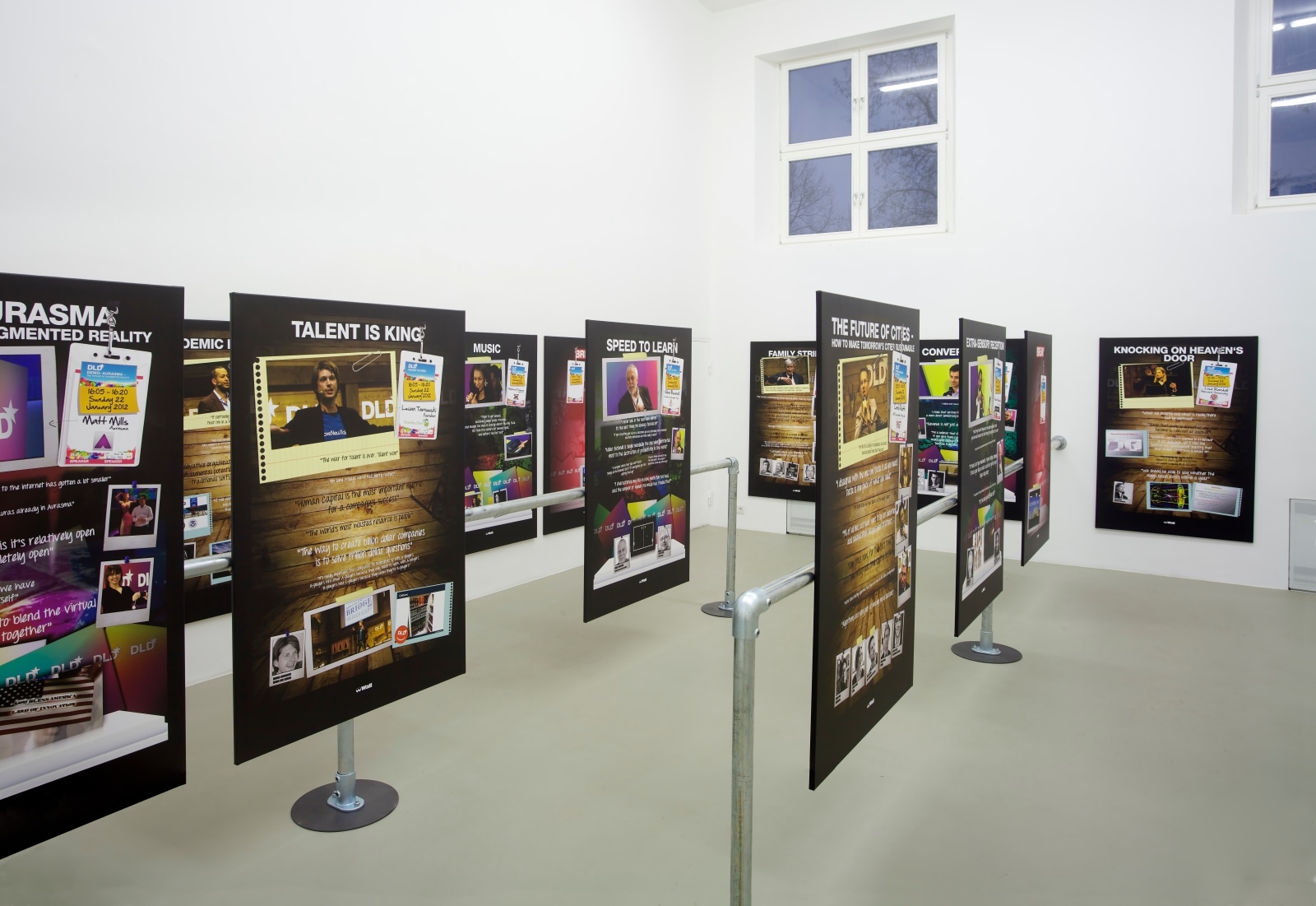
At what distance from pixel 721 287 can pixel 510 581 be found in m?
3.39

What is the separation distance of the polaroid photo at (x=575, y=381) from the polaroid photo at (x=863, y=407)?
3446mm

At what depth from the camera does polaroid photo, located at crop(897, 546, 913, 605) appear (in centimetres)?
243

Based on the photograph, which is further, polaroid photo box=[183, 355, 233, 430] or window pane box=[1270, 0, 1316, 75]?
window pane box=[1270, 0, 1316, 75]

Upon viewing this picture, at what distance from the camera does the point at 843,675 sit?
2.09 m

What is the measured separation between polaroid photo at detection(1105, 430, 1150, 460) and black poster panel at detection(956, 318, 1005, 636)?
2.76m

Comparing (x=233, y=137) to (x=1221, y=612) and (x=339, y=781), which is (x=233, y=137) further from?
(x=1221, y=612)

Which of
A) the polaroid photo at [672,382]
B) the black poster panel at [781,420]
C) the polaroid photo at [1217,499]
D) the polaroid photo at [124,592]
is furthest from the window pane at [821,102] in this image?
the polaroid photo at [124,592]

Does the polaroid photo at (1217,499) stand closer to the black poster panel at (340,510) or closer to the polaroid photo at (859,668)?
the polaroid photo at (859,668)

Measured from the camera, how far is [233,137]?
3.64 meters

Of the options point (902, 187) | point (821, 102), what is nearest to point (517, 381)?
point (902, 187)

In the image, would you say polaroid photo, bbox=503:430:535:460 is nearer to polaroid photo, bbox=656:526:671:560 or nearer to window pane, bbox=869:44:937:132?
polaroid photo, bbox=656:526:671:560

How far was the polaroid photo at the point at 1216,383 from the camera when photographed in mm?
5355

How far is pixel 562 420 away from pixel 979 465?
9.71ft

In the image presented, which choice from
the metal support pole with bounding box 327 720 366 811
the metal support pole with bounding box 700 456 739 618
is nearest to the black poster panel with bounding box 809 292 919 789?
the metal support pole with bounding box 327 720 366 811
